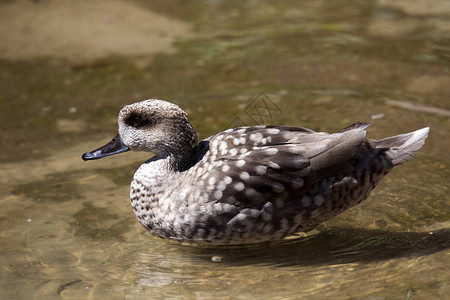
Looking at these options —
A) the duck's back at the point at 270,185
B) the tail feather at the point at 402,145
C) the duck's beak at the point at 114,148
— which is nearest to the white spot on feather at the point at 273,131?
the duck's back at the point at 270,185

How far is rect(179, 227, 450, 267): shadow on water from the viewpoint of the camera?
4684 mm

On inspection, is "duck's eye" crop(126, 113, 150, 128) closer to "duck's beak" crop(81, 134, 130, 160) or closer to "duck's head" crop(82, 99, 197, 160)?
"duck's head" crop(82, 99, 197, 160)

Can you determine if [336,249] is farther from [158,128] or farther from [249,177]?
[158,128]

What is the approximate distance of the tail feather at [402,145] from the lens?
15.8 ft

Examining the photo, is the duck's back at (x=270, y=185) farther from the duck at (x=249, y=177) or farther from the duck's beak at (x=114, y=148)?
the duck's beak at (x=114, y=148)

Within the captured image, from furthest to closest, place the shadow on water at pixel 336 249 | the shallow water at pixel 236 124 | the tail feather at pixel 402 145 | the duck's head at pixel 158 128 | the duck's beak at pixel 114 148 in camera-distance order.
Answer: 1. the duck's beak at pixel 114 148
2. the duck's head at pixel 158 128
3. the tail feather at pixel 402 145
4. the shadow on water at pixel 336 249
5. the shallow water at pixel 236 124

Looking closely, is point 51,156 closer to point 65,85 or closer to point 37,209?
point 37,209

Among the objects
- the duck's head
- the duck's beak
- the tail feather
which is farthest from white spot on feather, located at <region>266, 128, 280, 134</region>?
the duck's beak

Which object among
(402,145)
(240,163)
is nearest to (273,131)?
(240,163)

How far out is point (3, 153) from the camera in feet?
21.8

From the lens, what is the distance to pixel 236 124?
693cm

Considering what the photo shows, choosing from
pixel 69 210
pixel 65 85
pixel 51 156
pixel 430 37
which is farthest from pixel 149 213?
pixel 430 37

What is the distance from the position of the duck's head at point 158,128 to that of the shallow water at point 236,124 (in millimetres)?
775

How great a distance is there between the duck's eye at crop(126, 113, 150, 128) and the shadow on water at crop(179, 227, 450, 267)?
1.06m
